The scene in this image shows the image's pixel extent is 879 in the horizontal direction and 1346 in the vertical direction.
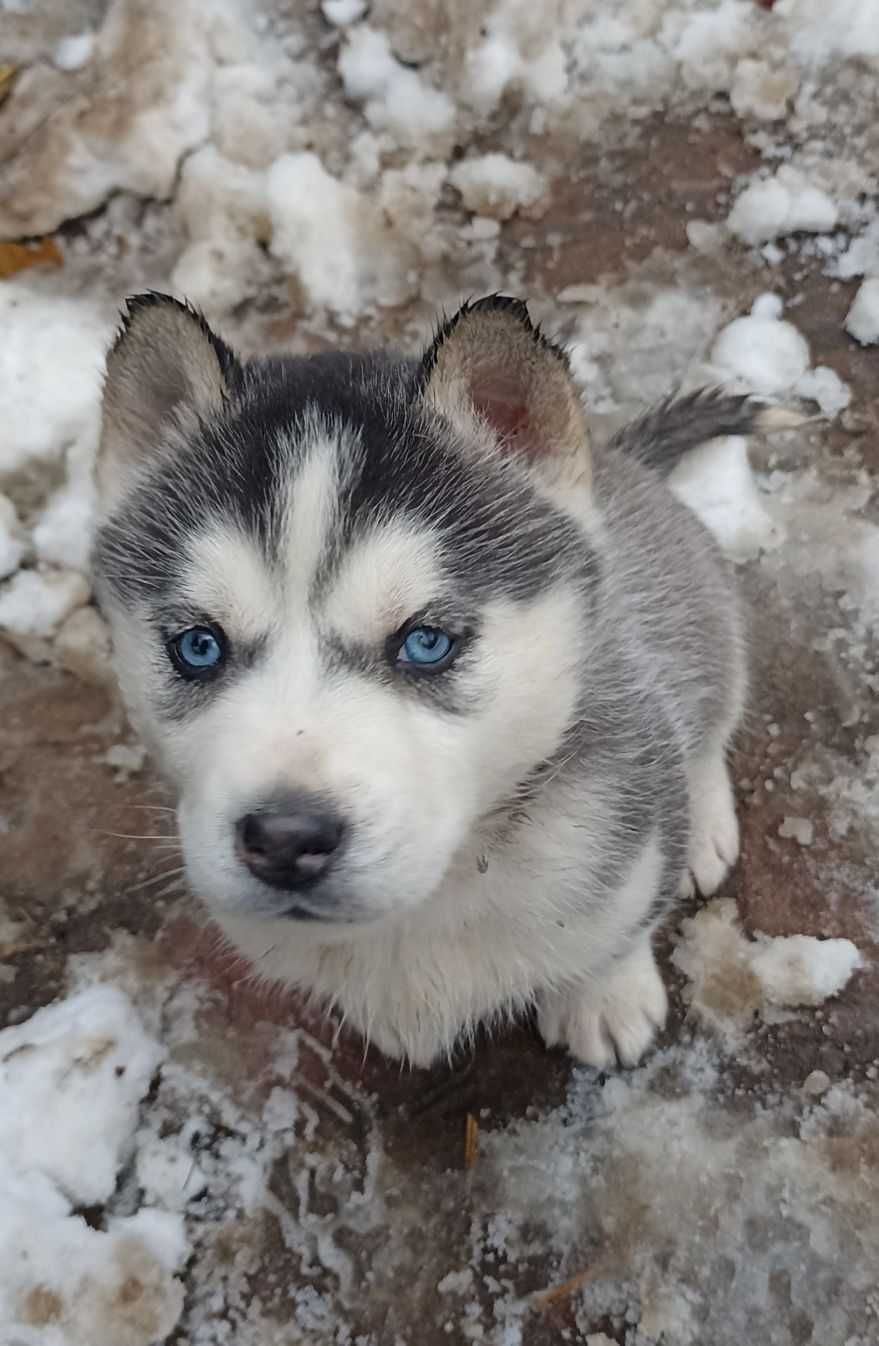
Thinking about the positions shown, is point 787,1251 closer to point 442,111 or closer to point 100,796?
point 100,796

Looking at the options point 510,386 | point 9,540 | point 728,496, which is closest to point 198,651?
point 510,386

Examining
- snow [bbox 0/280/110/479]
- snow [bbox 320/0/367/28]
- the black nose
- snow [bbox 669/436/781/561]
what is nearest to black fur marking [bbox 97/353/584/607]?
the black nose

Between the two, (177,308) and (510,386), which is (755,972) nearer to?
(510,386)

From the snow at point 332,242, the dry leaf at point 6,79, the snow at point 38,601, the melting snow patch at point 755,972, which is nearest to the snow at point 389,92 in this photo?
the snow at point 332,242

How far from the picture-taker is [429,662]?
177 cm

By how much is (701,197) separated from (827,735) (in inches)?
77.3

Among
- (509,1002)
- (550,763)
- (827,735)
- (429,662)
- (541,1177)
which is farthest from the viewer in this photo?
(827,735)

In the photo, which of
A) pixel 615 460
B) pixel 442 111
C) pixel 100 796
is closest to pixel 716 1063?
pixel 615 460

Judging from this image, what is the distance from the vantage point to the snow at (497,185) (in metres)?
3.90

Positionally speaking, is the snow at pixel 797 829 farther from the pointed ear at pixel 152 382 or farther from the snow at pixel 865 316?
the pointed ear at pixel 152 382

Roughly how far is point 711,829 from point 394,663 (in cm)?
155

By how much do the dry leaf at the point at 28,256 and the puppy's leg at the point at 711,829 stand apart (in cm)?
275

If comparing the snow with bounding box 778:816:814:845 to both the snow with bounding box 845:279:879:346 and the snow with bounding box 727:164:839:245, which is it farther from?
the snow with bounding box 727:164:839:245

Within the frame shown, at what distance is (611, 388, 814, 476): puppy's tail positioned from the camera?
302cm
